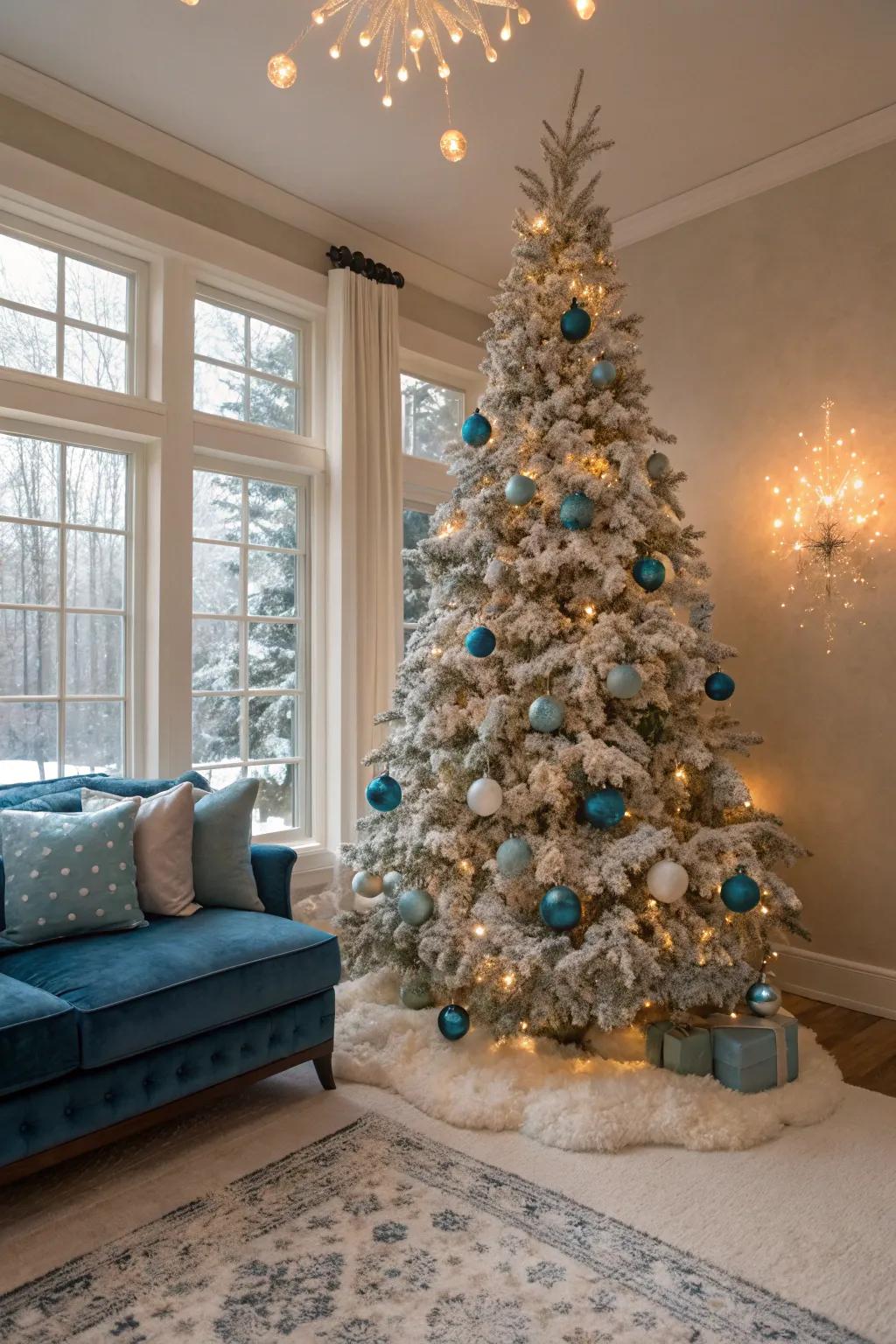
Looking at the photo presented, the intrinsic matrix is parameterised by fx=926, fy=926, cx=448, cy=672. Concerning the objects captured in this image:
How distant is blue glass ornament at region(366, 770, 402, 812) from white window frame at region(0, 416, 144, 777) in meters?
1.11

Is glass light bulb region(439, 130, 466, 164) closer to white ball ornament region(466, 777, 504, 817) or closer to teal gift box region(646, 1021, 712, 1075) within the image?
white ball ornament region(466, 777, 504, 817)

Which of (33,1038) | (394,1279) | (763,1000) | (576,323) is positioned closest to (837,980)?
(763,1000)

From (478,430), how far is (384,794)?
130 cm

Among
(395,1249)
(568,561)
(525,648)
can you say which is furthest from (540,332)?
(395,1249)

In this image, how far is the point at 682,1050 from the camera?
2.75 metres

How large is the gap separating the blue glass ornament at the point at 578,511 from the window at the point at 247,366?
5.78 feet

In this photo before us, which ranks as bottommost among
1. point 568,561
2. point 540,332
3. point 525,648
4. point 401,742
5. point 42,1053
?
point 42,1053

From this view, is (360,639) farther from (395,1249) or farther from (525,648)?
(395,1249)

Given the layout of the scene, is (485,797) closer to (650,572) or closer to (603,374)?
(650,572)

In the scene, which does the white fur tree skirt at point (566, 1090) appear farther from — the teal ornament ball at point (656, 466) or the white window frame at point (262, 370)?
the white window frame at point (262, 370)

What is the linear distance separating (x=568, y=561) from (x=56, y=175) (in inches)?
90.5

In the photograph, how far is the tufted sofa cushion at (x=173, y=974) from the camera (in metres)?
2.20

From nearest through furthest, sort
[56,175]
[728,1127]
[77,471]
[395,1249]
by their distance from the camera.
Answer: [395,1249] < [728,1127] < [56,175] < [77,471]

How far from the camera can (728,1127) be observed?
8.07 feet
